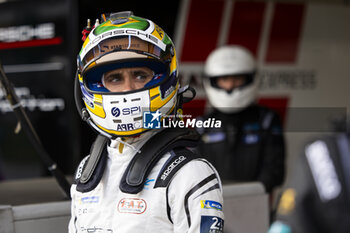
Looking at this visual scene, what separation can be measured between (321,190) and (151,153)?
0.73 meters

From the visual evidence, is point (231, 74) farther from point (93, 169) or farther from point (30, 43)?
point (93, 169)

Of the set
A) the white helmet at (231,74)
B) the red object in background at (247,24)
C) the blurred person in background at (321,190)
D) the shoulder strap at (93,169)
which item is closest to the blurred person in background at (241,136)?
the white helmet at (231,74)

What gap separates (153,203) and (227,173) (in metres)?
2.21

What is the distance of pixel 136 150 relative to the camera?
2.18m

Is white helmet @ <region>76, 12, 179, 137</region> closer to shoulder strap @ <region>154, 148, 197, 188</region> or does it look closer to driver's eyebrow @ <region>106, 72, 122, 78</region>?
driver's eyebrow @ <region>106, 72, 122, 78</region>

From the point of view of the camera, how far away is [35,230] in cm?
254

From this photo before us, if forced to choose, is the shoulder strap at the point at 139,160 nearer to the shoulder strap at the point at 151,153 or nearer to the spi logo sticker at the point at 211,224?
the shoulder strap at the point at 151,153

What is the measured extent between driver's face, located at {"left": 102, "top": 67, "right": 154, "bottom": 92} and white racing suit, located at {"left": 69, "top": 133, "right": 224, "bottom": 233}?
8.5 inches

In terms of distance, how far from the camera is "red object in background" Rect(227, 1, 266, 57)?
6207mm

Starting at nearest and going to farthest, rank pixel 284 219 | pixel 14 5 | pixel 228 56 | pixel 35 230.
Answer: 1. pixel 284 219
2. pixel 35 230
3. pixel 228 56
4. pixel 14 5

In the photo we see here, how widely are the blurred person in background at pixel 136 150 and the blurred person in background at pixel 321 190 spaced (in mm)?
431

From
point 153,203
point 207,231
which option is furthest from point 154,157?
point 207,231

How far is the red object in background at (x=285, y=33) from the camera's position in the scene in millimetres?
6453

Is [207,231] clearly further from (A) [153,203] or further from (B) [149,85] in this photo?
(B) [149,85]
